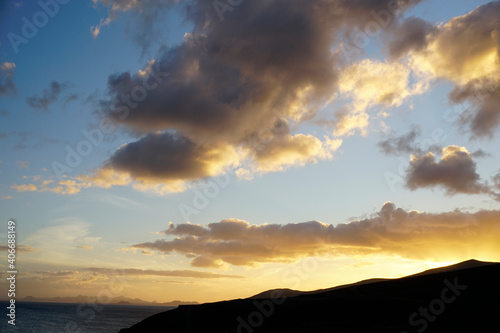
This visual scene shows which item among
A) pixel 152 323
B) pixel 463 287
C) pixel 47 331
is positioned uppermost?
pixel 463 287

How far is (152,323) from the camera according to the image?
63.4m

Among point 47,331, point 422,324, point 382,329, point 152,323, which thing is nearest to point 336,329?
point 382,329

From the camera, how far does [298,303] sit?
5781 centimetres

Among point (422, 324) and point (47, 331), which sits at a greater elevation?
point (422, 324)

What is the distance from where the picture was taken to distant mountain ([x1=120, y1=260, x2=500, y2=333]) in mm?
43031

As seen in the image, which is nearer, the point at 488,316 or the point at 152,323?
the point at 488,316

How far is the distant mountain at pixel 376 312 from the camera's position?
43.0m

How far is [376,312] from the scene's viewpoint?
159 feet

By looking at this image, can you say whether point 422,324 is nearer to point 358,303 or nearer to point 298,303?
point 358,303

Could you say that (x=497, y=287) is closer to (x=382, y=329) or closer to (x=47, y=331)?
(x=382, y=329)

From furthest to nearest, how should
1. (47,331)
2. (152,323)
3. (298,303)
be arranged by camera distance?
(47,331) < (152,323) < (298,303)

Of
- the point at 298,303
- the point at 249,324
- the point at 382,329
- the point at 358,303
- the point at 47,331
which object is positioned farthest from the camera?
the point at 47,331

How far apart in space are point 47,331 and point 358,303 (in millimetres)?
127457

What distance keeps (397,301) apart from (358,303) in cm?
533
